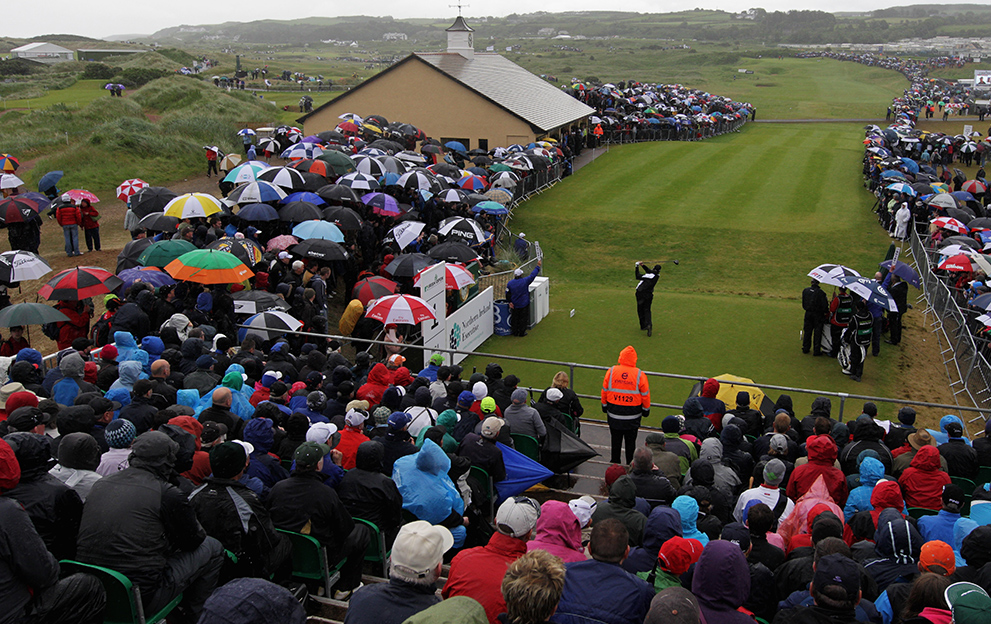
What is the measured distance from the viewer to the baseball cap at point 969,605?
14.3 feet

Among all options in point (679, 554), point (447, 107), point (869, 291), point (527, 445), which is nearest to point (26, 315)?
point (527, 445)

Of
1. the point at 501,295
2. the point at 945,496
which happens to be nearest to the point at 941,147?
the point at 501,295

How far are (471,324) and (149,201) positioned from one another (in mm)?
8184

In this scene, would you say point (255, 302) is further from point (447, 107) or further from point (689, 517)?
point (447, 107)

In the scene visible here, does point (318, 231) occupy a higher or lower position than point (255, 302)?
higher

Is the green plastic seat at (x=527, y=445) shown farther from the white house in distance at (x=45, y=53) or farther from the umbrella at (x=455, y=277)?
the white house in distance at (x=45, y=53)

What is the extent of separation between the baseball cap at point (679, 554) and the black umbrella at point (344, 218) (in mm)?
13048

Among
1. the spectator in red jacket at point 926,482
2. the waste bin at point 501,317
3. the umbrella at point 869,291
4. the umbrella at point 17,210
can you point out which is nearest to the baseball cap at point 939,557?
the spectator in red jacket at point 926,482

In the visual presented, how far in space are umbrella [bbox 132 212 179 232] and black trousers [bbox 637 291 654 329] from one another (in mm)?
10133

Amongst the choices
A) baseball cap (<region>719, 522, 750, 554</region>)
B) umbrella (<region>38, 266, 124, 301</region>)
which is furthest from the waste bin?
baseball cap (<region>719, 522, 750, 554</region>)

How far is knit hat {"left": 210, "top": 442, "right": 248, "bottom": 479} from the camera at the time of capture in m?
5.45

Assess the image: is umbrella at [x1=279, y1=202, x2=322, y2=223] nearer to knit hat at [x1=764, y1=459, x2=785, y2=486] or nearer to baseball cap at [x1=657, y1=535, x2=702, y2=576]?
knit hat at [x1=764, y1=459, x2=785, y2=486]

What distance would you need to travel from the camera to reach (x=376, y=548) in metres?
6.79

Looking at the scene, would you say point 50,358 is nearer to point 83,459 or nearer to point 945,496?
point 83,459
